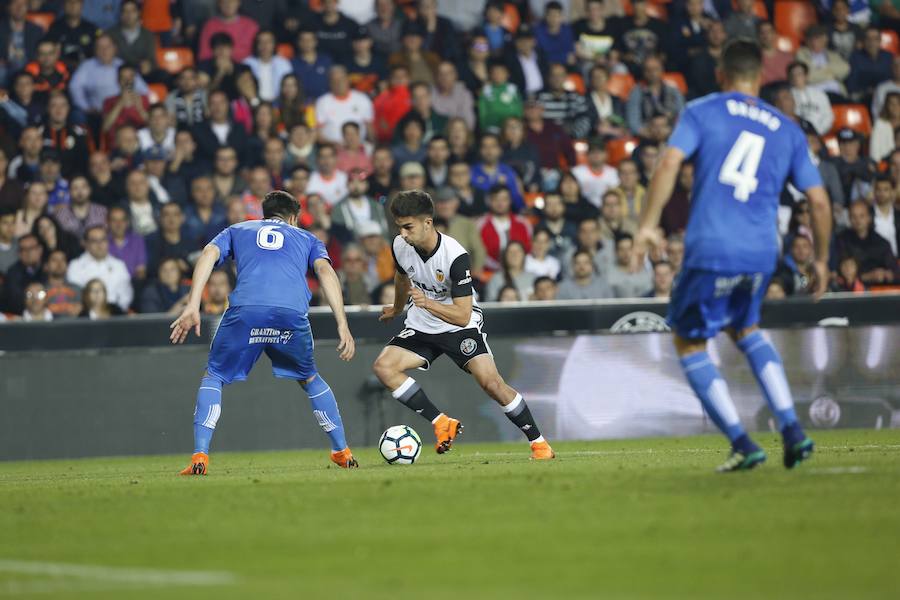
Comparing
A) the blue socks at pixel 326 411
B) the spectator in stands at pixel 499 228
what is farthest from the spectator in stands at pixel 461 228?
the blue socks at pixel 326 411

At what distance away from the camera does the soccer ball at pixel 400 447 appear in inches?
441

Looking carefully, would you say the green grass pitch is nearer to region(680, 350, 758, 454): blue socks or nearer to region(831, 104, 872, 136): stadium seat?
region(680, 350, 758, 454): blue socks

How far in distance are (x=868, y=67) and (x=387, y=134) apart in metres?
8.01

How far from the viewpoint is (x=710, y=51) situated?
21922 mm

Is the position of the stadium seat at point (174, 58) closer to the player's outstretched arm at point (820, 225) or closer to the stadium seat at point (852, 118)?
the stadium seat at point (852, 118)

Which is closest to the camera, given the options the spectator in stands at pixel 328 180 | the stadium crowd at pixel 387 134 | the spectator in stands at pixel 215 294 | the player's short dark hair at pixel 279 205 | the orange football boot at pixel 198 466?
the orange football boot at pixel 198 466

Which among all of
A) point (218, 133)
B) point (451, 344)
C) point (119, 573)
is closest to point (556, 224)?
point (218, 133)

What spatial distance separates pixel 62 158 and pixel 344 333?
8.64 metres

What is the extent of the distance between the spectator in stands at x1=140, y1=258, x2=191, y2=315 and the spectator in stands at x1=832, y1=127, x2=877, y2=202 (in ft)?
30.8

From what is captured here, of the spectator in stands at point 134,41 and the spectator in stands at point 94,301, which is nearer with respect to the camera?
the spectator in stands at point 94,301

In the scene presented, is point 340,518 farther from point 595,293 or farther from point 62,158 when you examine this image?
point 62,158

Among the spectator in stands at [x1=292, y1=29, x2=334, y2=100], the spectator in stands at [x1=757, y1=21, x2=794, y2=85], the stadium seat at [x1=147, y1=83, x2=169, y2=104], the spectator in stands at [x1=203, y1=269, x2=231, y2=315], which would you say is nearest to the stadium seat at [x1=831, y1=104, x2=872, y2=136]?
the spectator in stands at [x1=757, y1=21, x2=794, y2=85]

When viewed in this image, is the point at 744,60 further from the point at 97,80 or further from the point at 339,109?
the point at 97,80

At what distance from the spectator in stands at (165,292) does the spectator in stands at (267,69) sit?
12.9 ft
